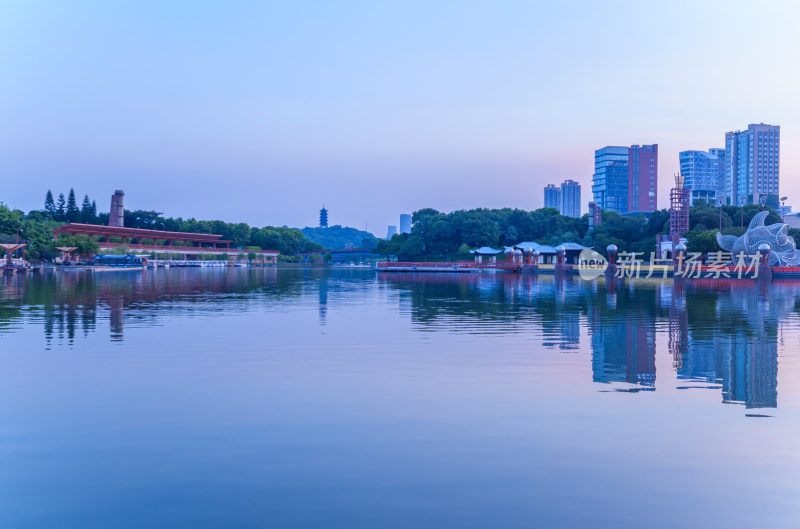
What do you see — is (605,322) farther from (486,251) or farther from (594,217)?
(594,217)

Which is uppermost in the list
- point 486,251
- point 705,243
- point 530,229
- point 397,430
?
point 530,229

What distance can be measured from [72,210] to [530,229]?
346 ft

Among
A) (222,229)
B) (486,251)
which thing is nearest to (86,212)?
(222,229)

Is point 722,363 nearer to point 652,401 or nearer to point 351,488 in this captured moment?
point 652,401

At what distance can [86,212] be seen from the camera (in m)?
162

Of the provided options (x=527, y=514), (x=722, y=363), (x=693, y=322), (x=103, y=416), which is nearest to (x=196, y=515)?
(x=527, y=514)

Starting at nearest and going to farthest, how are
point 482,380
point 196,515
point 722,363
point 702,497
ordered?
point 196,515 < point 702,497 < point 482,380 < point 722,363

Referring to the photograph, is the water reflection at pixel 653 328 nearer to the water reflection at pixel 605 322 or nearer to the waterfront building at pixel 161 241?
the water reflection at pixel 605 322

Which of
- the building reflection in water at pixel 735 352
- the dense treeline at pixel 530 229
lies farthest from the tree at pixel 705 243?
the building reflection in water at pixel 735 352

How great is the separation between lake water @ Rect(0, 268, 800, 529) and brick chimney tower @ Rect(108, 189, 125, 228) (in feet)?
505

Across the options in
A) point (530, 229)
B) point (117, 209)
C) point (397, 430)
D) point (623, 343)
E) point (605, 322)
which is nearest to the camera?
point (397, 430)

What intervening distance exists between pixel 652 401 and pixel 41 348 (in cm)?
1499

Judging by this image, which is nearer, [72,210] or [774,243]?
[774,243]

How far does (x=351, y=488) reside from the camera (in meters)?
7.54
